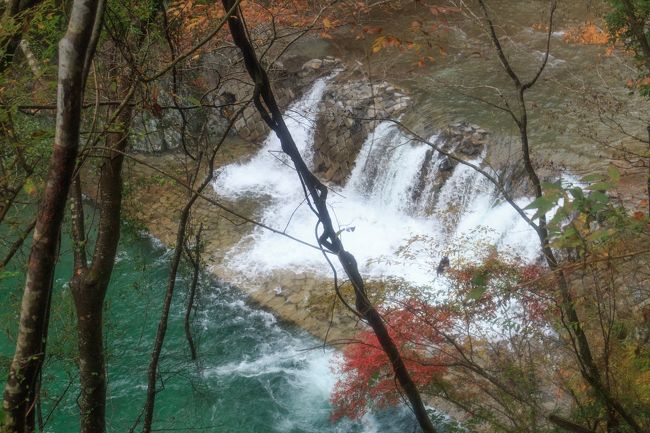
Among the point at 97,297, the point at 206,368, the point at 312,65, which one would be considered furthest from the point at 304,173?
the point at 312,65

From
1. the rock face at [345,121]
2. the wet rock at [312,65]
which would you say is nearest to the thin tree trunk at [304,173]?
the rock face at [345,121]

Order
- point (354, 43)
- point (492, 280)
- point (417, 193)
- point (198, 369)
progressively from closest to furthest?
point (492, 280), point (198, 369), point (417, 193), point (354, 43)

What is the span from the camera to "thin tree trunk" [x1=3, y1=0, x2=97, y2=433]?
196cm

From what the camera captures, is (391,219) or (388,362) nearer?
(388,362)

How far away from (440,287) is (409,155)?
144 inches

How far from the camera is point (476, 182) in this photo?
1077 centimetres

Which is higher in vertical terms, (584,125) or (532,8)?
(532,8)

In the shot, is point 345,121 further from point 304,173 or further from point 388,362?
point 304,173

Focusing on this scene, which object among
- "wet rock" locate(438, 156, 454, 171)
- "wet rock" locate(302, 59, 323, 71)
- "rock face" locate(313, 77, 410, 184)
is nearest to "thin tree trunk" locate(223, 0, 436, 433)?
"wet rock" locate(438, 156, 454, 171)

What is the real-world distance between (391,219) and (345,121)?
2.65 meters

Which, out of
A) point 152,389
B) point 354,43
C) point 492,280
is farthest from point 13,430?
point 354,43

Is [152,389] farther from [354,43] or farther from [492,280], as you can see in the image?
[354,43]

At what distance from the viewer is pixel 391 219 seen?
12.0 meters

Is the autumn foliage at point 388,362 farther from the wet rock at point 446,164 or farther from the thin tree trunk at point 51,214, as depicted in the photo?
the thin tree trunk at point 51,214
